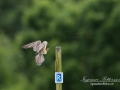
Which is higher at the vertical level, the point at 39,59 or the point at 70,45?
the point at 70,45

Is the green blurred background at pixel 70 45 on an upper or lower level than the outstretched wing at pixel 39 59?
upper

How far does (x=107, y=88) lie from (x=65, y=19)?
1.62 meters

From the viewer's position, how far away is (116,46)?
27.7 feet

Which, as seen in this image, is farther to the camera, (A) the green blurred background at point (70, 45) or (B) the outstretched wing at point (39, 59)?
(A) the green blurred background at point (70, 45)

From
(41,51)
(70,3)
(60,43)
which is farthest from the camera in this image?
(70,3)

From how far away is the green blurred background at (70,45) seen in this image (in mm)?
8500

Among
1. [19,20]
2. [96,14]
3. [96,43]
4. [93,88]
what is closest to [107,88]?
[93,88]

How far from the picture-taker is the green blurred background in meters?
8.50

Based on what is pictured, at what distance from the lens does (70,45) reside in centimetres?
897

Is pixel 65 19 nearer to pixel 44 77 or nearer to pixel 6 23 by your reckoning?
pixel 44 77

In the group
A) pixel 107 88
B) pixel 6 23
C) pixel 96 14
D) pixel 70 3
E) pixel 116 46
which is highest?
pixel 6 23

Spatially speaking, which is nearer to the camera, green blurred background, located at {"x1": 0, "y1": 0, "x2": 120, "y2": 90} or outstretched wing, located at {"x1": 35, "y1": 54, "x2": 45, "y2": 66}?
outstretched wing, located at {"x1": 35, "y1": 54, "x2": 45, "y2": 66}

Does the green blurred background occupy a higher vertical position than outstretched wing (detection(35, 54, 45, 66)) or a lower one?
higher

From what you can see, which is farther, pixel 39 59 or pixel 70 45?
pixel 70 45
